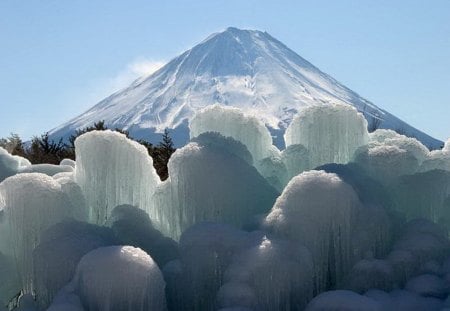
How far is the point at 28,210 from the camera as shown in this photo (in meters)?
9.24

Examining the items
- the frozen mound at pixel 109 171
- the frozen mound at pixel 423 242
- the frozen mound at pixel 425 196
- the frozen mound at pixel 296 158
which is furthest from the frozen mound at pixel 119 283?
the frozen mound at pixel 425 196

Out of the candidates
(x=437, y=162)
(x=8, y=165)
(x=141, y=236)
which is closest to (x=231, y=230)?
→ (x=141, y=236)

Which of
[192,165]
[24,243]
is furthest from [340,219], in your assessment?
[24,243]

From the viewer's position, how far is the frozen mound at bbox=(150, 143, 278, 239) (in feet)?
31.2

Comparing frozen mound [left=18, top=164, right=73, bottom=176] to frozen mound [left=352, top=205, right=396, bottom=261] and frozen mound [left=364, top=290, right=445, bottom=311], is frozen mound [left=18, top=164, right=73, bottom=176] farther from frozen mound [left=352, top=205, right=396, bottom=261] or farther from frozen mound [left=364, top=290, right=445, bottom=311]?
frozen mound [left=364, top=290, right=445, bottom=311]

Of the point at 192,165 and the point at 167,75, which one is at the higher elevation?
the point at 167,75

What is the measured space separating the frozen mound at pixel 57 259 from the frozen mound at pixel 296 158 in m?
3.27

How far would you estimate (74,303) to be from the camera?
778 cm

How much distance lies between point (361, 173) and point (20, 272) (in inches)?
182

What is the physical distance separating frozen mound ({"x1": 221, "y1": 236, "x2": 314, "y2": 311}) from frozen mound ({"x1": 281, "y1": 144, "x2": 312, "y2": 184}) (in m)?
2.60

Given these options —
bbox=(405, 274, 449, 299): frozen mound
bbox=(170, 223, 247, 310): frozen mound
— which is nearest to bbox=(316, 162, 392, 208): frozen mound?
bbox=(405, 274, 449, 299): frozen mound

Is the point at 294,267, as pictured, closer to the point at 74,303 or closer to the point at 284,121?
the point at 74,303

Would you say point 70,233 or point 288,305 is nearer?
point 288,305

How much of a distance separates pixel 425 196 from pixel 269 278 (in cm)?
294
